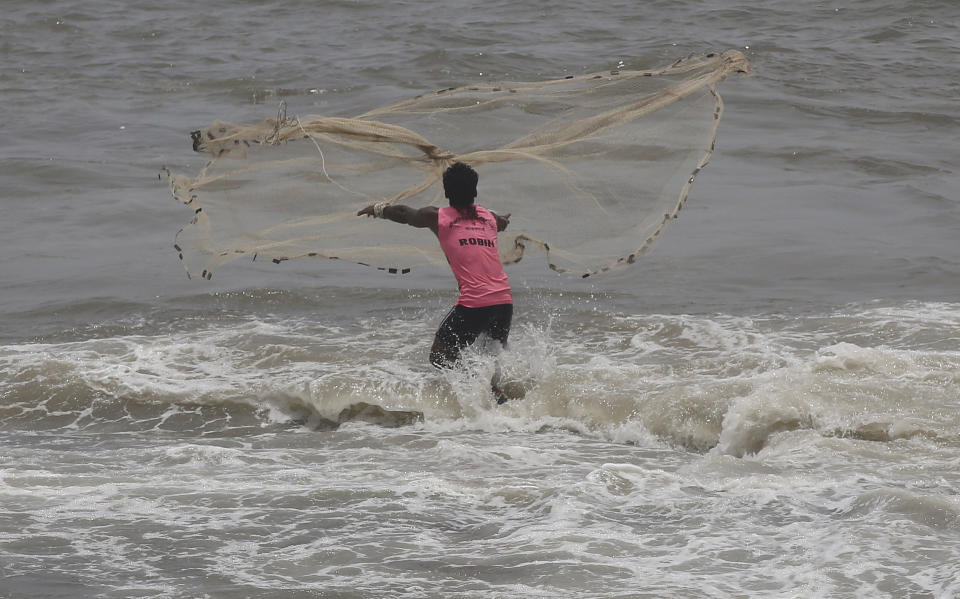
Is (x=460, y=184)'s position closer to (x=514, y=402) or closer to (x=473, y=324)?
(x=473, y=324)

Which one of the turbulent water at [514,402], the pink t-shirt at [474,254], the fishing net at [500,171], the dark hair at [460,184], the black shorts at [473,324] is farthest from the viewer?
the fishing net at [500,171]

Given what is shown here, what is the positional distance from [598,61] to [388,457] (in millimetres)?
15193

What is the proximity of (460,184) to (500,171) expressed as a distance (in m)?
1.26

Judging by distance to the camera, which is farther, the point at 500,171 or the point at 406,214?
the point at 500,171

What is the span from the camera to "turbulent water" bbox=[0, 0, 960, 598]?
568cm

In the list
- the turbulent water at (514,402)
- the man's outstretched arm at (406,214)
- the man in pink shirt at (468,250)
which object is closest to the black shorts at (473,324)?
the man in pink shirt at (468,250)

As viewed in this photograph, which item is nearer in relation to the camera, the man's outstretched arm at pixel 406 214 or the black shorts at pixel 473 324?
the man's outstretched arm at pixel 406 214

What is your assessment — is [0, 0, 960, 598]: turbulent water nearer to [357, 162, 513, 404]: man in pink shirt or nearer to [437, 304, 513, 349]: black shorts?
[437, 304, 513, 349]: black shorts

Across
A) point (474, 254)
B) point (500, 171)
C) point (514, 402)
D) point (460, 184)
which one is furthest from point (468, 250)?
point (500, 171)

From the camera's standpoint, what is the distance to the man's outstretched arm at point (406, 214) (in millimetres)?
8023

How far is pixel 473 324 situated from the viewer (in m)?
8.37

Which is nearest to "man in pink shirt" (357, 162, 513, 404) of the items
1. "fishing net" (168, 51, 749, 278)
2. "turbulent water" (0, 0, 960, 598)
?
"turbulent water" (0, 0, 960, 598)

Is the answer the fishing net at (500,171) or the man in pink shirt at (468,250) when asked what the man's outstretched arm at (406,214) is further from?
the fishing net at (500,171)

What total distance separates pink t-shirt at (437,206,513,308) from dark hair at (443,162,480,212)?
0.11 metres
